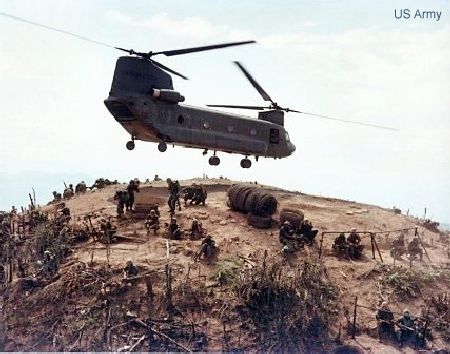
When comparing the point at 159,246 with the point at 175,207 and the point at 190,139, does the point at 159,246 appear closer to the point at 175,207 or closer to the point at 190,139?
the point at 175,207

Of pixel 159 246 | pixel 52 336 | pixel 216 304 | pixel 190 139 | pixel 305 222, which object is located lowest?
pixel 52 336

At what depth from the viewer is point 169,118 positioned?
19.9 m

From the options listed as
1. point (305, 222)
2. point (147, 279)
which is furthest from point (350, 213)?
point (147, 279)

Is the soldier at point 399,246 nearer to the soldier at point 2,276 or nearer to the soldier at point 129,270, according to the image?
the soldier at point 129,270

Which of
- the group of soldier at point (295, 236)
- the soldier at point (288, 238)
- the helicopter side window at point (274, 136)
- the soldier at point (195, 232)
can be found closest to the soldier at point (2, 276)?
the soldier at point (195, 232)

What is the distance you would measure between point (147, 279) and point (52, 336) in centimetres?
298

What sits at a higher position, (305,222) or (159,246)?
(305,222)

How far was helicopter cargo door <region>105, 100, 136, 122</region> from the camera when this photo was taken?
18.8 m

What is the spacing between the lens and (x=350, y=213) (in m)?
21.7

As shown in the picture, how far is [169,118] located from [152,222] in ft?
17.0

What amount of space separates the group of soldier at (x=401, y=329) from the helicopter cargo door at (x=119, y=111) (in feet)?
39.6

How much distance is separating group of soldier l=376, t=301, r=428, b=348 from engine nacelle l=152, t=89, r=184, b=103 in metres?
11.6

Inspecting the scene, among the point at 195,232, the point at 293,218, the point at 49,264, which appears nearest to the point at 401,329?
the point at 293,218

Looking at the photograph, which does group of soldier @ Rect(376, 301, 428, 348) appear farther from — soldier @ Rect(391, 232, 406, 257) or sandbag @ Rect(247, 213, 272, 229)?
sandbag @ Rect(247, 213, 272, 229)
